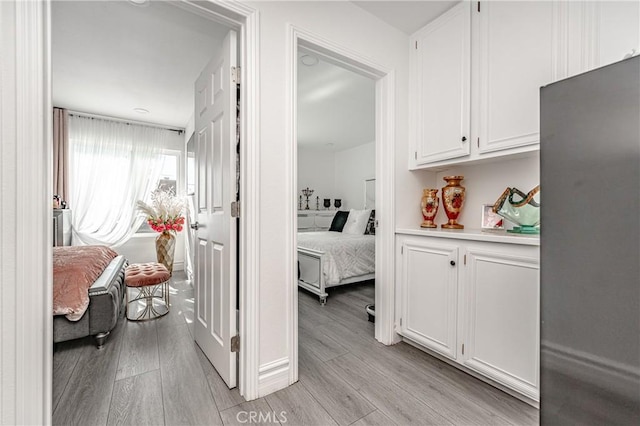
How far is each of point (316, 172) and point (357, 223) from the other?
259 centimetres

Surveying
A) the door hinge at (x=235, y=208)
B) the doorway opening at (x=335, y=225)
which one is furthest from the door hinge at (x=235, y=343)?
the door hinge at (x=235, y=208)

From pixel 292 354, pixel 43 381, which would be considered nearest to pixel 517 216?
pixel 292 354

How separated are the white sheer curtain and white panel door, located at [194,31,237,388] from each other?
2.98 metres

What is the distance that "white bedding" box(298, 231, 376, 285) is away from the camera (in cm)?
329

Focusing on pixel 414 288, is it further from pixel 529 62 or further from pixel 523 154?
pixel 529 62

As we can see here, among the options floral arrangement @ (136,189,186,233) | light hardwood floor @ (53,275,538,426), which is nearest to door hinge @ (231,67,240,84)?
light hardwood floor @ (53,275,538,426)

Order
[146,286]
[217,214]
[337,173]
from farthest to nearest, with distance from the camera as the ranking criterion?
[337,173]
[146,286]
[217,214]

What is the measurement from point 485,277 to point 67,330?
2910 millimetres

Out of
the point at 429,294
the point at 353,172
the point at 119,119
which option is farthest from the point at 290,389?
the point at 353,172

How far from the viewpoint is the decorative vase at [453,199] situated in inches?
82.0

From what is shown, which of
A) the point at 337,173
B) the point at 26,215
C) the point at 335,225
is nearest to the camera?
the point at 26,215

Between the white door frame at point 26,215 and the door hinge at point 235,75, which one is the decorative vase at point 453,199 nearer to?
the door hinge at point 235,75

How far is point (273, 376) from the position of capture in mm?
1587

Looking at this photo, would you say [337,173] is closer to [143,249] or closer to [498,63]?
[143,249]
